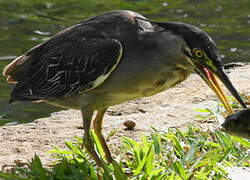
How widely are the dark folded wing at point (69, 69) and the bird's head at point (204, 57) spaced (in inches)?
23.9

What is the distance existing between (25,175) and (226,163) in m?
1.78

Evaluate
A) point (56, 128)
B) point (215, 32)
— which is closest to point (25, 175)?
point (56, 128)

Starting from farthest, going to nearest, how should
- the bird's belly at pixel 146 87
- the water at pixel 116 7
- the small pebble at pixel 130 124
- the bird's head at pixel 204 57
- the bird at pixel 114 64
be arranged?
1. the water at pixel 116 7
2. the small pebble at pixel 130 124
3. the bird's belly at pixel 146 87
4. the bird at pixel 114 64
5. the bird's head at pixel 204 57

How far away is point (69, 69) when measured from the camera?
21.2ft

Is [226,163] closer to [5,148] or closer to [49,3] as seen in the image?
[5,148]

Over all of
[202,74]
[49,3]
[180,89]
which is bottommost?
[49,3]

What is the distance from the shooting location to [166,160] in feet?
20.7

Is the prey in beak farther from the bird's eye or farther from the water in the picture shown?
the water

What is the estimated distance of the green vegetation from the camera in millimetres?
5992

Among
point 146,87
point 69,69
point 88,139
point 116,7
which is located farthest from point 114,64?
point 116,7

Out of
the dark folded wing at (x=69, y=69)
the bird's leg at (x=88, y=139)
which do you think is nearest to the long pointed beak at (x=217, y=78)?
the dark folded wing at (x=69, y=69)

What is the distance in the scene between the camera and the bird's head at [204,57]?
581 cm

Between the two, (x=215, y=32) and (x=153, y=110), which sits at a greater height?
(x=153, y=110)

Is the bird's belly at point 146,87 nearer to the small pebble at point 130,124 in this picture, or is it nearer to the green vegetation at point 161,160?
the green vegetation at point 161,160
